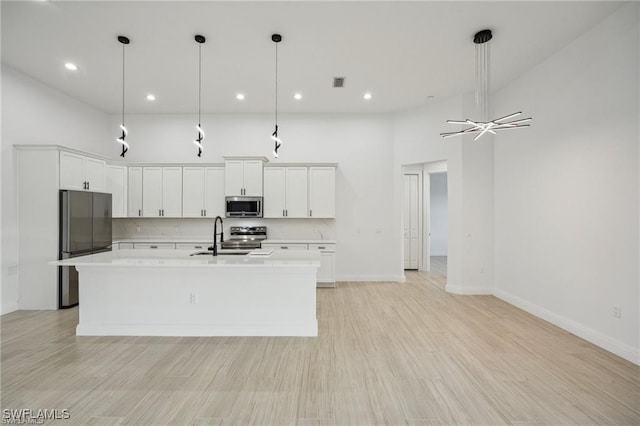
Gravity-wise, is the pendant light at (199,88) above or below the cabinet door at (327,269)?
above

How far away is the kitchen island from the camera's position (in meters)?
3.37

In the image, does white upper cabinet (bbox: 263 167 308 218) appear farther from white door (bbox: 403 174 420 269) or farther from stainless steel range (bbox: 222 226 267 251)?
white door (bbox: 403 174 420 269)

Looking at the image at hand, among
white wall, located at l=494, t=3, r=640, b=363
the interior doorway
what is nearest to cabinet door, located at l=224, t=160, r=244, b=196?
the interior doorway

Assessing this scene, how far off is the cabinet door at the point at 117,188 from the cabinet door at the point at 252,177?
245cm

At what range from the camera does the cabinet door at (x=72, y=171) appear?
444cm

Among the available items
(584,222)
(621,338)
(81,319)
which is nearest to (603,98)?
(584,222)

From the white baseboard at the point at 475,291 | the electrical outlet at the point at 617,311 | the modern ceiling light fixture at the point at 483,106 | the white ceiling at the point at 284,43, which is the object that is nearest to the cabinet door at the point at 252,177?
the white ceiling at the point at 284,43

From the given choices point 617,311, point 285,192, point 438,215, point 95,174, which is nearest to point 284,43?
point 285,192

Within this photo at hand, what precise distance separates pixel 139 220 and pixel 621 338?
783 centimetres

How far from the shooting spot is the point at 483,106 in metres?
5.08

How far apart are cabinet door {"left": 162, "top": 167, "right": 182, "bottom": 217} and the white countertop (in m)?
2.18

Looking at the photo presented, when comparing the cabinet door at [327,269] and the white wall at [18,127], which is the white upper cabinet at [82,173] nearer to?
the white wall at [18,127]

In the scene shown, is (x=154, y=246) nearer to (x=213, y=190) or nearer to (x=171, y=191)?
(x=171, y=191)

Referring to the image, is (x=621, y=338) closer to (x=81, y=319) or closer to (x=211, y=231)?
(x=81, y=319)
